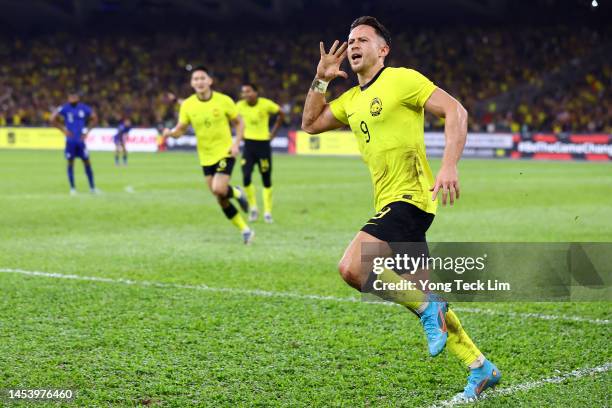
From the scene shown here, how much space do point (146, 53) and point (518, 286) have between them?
158 ft

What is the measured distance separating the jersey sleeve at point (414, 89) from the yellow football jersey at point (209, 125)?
7.10 meters

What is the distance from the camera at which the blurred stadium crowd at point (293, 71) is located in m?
39.8

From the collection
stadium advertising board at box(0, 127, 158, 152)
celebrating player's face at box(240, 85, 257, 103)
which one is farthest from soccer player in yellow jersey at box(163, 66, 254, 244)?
stadium advertising board at box(0, 127, 158, 152)

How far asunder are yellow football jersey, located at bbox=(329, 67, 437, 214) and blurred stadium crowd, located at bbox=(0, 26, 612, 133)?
31.6 m

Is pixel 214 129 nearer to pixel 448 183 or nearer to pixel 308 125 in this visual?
pixel 308 125

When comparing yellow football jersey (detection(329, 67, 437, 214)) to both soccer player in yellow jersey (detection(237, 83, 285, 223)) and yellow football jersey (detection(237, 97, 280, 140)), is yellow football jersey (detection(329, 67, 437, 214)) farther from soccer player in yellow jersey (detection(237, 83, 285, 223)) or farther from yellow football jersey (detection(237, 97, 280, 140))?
yellow football jersey (detection(237, 97, 280, 140))

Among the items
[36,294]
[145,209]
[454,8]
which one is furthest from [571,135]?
[36,294]

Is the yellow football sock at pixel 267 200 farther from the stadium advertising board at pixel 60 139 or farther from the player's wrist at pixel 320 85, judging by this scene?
the stadium advertising board at pixel 60 139

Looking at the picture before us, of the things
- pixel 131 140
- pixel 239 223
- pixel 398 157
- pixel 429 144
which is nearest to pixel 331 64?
pixel 398 157

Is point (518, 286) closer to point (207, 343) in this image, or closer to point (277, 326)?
point (277, 326)

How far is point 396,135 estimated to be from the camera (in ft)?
15.8

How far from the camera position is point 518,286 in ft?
26.5

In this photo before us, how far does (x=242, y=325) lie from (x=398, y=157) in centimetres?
217

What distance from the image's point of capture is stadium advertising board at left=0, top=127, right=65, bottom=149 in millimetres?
43750
